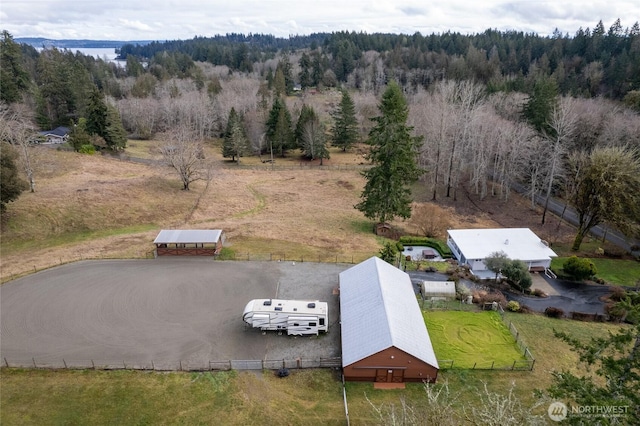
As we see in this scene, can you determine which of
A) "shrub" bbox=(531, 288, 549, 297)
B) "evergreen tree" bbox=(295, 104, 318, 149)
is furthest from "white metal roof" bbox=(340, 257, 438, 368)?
"evergreen tree" bbox=(295, 104, 318, 149)

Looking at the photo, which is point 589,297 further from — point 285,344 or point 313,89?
point 313,89

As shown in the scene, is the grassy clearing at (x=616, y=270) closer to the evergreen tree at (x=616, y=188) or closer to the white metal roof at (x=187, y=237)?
the evergreen tree at (x=616, y=188)

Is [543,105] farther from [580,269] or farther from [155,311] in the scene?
[155,311]

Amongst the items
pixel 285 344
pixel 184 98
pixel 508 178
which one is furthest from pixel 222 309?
pixel 184 98

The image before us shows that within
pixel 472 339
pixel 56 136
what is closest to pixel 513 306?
pixel 472 339

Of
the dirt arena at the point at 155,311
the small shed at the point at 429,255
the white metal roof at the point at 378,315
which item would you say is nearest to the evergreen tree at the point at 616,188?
the small shed at the point at 429,255

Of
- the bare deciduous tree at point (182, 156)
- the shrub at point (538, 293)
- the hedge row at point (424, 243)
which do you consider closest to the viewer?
the shrub at point (538, 293)
